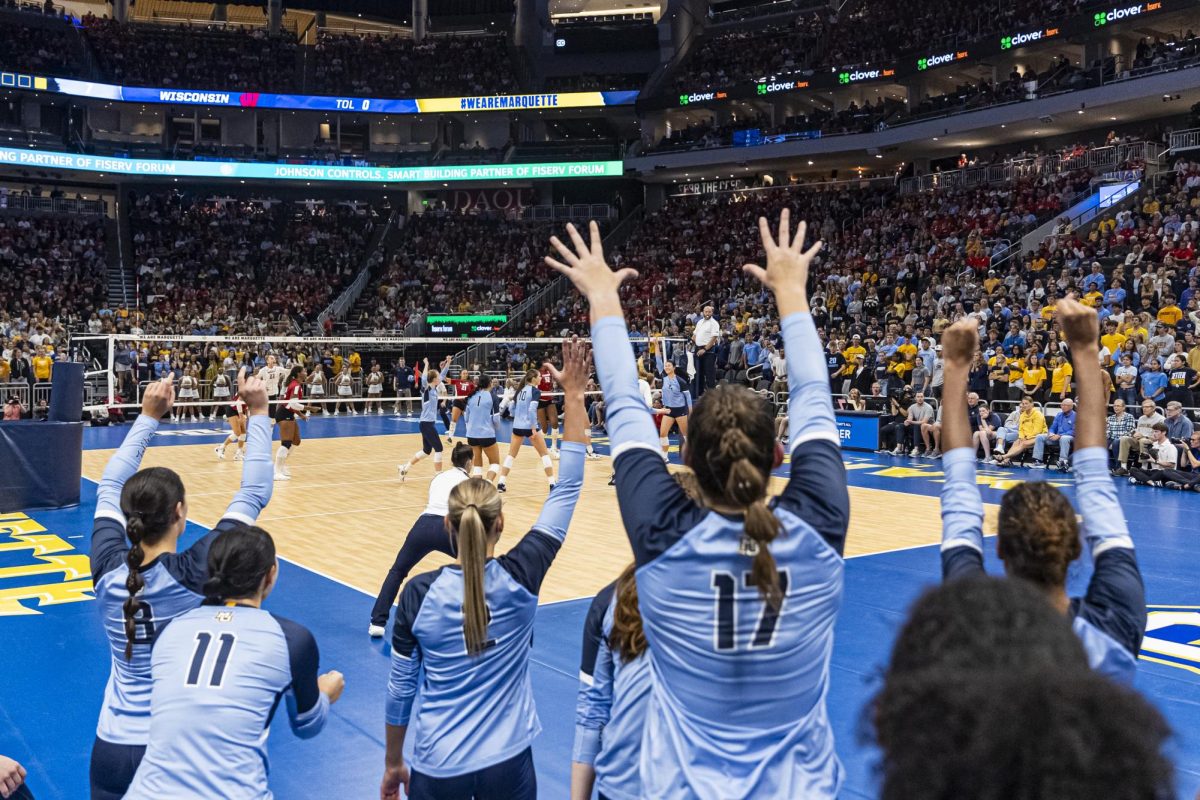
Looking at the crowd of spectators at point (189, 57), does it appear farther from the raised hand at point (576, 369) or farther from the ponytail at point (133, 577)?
the raised hand at point (576, 369)

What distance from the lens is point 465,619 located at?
11.0 feet

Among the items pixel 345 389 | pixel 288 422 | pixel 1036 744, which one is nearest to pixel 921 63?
pixel 345 389

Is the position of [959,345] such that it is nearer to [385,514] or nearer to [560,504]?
[560,504]

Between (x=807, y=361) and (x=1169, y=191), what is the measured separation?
29585 mm

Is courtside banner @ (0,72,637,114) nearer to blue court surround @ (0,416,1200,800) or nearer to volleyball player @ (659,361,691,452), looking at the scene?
volleyball player @ (659,361,691,452)

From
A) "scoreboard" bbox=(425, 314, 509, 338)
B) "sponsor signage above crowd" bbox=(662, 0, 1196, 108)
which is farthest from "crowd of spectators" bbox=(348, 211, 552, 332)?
"sponsor signage above crowd" bbox=(662, 0, 1196, 108)

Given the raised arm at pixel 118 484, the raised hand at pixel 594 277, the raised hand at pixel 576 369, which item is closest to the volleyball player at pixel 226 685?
the raised arm at pixel 118 484

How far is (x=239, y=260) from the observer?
147ft

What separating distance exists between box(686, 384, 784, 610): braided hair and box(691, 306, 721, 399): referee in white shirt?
17.6 m

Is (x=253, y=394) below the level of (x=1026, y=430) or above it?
above

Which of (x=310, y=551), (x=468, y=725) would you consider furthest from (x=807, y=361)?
(x=310, y=551)

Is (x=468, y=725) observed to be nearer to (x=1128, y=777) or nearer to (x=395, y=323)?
(x=1128, y=777)

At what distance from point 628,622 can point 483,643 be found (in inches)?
24.3

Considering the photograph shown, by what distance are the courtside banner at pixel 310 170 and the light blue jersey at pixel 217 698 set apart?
144ft
